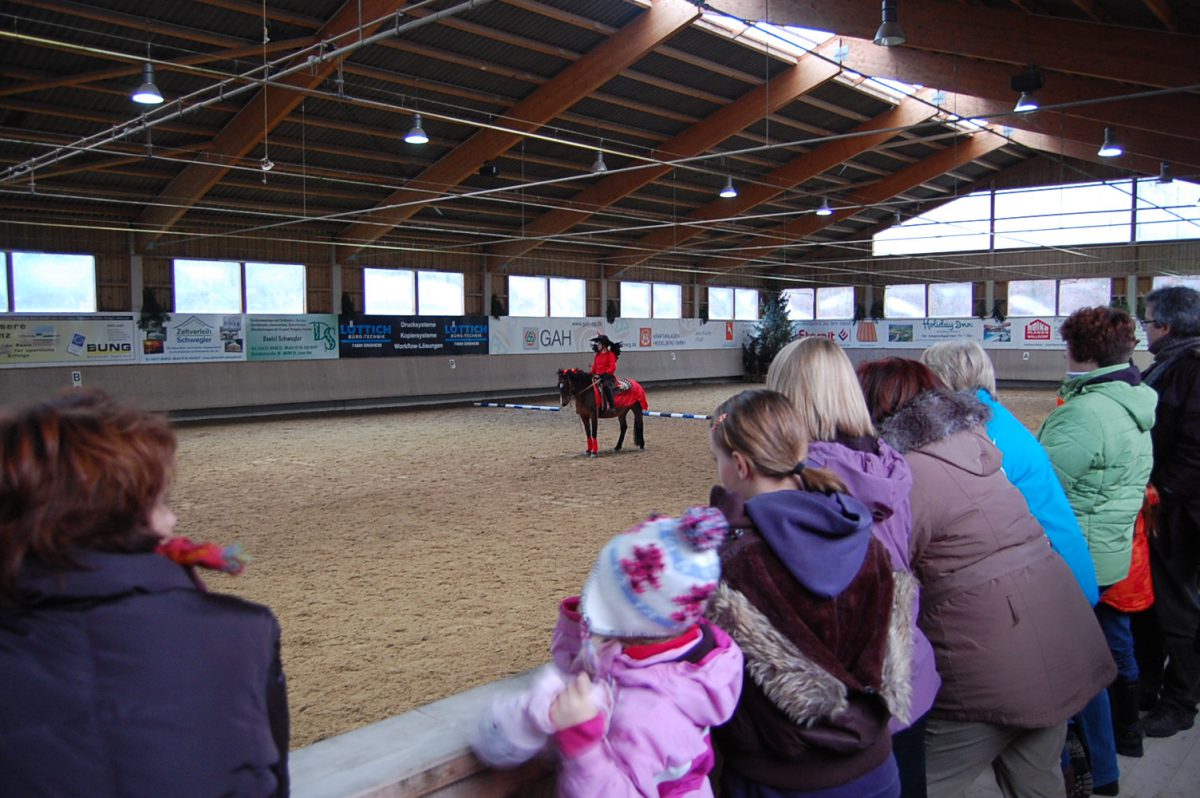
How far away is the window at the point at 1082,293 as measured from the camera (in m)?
26.6

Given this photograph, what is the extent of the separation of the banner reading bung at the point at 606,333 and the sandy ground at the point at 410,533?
8.02 meters

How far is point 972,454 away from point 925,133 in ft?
68.8

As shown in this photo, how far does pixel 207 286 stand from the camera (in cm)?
1847

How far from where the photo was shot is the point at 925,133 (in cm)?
2094

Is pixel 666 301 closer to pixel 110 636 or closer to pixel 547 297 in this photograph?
pixel 547 297

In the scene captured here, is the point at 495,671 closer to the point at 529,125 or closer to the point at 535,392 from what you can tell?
the point at 529,125

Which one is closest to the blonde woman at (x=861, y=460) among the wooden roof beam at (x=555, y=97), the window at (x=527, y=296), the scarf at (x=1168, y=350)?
the scarf at (x=1168, y=350)

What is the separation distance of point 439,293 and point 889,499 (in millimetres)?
21532

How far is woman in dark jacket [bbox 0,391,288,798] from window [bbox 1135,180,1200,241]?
90.1 ft

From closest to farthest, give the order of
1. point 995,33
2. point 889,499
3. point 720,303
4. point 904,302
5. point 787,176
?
point 889,499 < point 995,33 < point 787,176 < point 904,302 < point 720,303

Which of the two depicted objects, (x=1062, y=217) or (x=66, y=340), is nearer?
(x=66, y=340)

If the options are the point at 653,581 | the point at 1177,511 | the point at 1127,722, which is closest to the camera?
the point at 653,581

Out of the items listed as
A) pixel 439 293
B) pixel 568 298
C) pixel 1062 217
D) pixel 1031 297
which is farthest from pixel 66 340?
pixel 1031 297

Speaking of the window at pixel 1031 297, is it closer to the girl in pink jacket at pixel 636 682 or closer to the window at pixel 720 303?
the window at pixel 720 303
